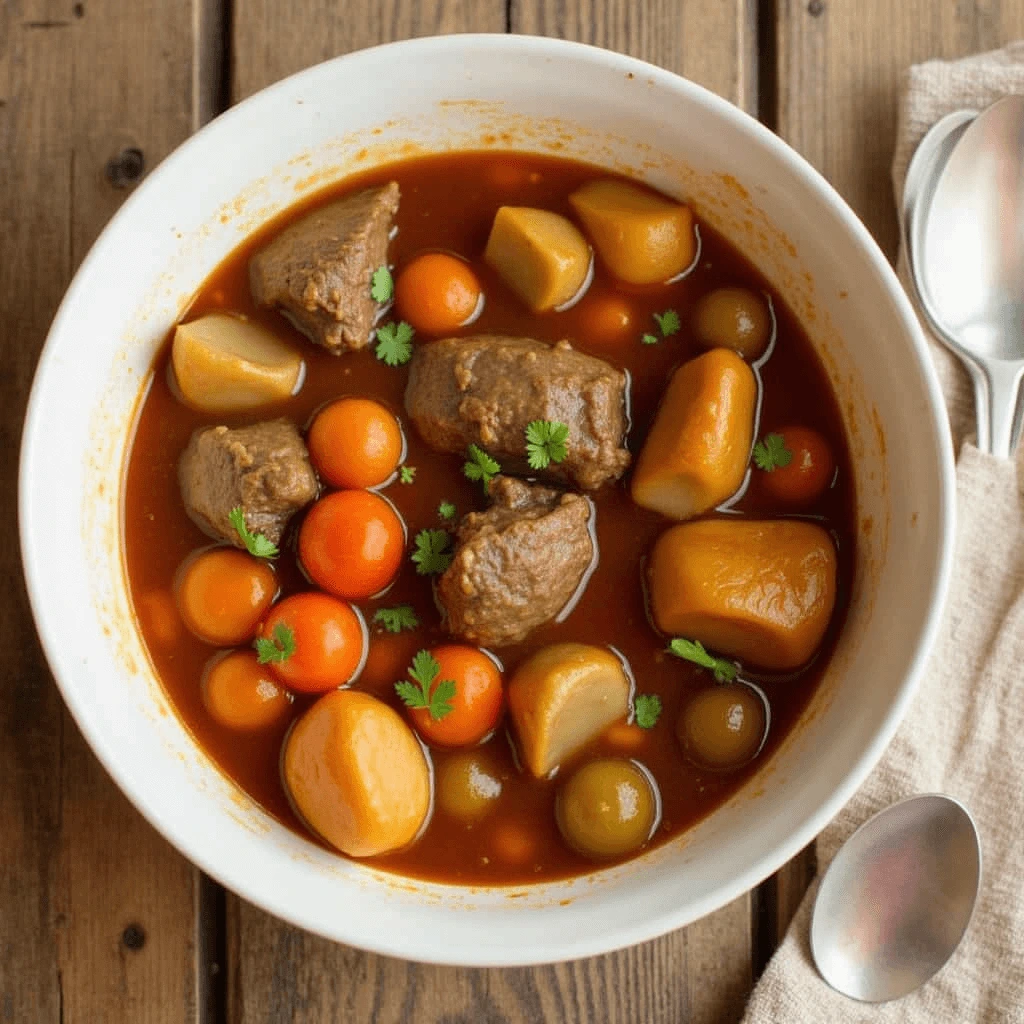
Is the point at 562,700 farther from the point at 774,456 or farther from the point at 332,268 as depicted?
the point at 332,268

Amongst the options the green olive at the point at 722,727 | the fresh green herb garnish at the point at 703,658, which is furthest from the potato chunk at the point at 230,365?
the green olive at the point at 722,727

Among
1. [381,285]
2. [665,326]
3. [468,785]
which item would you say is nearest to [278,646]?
[468,785]

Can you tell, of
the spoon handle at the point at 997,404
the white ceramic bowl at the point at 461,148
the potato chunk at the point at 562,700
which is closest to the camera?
the white ceramic bowl at the point at 461,148

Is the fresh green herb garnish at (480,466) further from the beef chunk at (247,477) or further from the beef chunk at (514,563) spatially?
the beef chunk at (247,477)

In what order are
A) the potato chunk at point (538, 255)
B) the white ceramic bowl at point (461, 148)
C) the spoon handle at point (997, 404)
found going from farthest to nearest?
1. the spoon handle at point (997, 404)
2. the potato chunk at point (538, 255)
3. the white ceramic bowl at point (461, 148)

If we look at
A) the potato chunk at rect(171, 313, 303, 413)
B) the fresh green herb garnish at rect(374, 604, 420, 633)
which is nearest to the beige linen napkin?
the fresh green herb garnish at rect(374, 604, 420, 633)

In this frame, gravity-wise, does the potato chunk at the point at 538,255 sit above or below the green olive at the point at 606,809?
above

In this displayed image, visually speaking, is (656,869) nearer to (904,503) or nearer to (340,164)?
(904,503)
